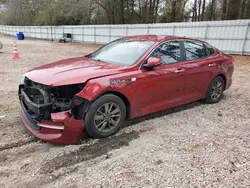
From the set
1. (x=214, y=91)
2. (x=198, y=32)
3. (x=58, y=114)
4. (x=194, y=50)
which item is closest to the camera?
(x=58, y=114)

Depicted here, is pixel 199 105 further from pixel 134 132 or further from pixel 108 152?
pixel 108 152

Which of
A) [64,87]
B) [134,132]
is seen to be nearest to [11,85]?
[64,87]

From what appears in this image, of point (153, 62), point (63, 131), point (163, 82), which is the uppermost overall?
point (153, 62)

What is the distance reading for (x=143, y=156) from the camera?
2.84m

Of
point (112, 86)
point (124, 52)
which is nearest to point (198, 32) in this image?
point (124, 52)

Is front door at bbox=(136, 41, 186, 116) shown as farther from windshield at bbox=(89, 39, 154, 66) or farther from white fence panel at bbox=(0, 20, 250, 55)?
white fence panel at bbox=(0, 20, 250, 55)

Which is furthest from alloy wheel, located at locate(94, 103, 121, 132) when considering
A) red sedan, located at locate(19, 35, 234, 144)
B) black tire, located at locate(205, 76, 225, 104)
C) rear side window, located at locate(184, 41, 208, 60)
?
black tire, located at locate(205, 76, 225, 104)

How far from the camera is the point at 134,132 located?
3490 mm

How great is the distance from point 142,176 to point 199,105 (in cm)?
288

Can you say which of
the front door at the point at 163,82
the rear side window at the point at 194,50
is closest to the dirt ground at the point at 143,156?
the front door at the point at 163,82

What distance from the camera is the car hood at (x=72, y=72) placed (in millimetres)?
2926

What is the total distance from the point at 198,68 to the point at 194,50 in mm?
433

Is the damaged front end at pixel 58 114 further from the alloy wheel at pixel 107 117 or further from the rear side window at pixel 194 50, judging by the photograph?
the rear side window at pixel 194 50

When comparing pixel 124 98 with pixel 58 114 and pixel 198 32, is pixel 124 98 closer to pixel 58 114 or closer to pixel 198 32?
pixel 58 114
